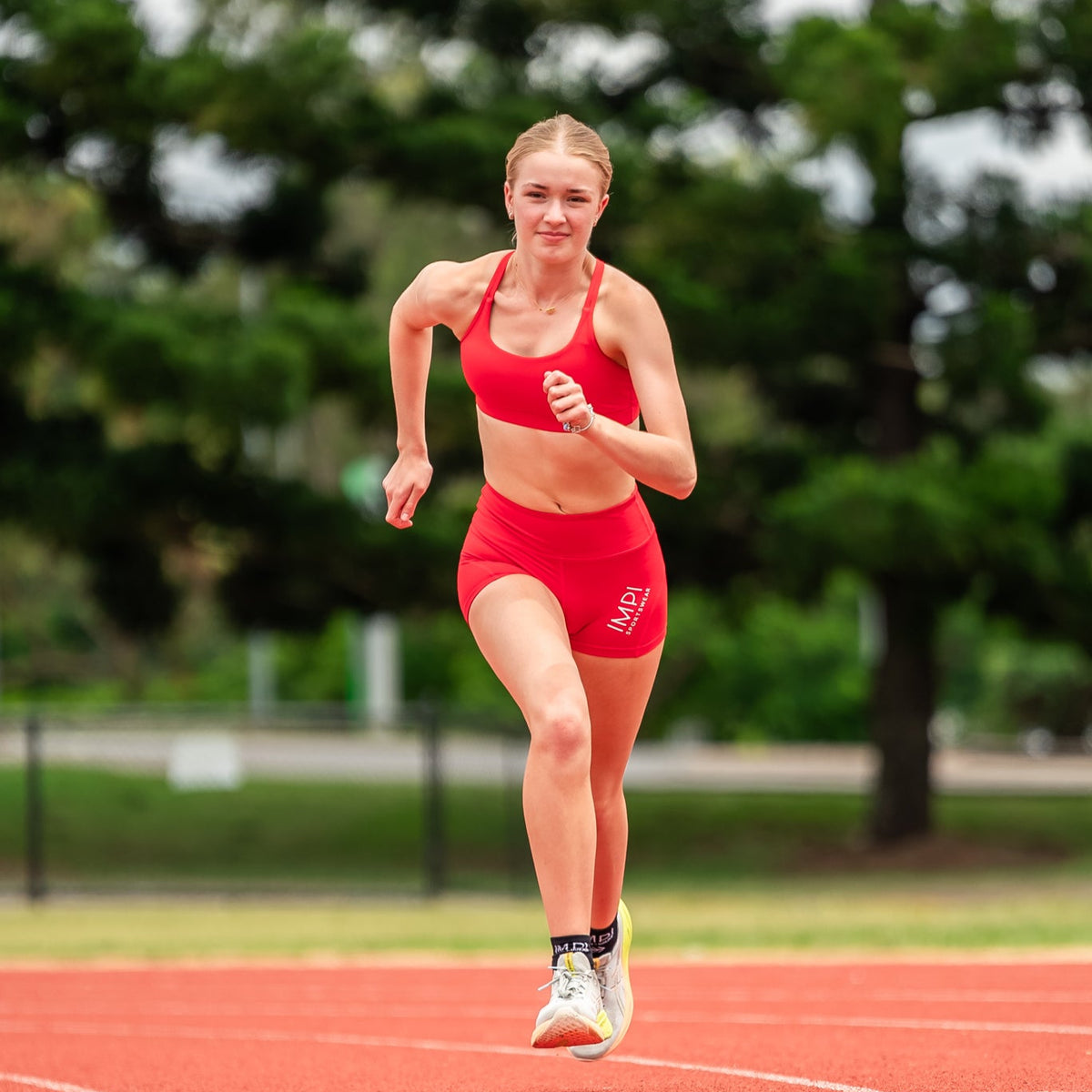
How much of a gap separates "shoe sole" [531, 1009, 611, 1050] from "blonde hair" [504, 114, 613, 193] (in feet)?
6.95

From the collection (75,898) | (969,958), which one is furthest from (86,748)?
(969,958)

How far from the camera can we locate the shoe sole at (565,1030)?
14.7 ft

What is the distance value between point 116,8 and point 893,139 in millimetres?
7223

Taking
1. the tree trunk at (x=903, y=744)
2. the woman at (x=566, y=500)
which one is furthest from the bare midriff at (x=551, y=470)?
the tree trunk at (x=903, y=744)

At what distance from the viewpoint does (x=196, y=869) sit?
1959 centimetres

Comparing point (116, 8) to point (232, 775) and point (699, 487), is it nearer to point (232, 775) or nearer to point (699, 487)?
point (699, 487)

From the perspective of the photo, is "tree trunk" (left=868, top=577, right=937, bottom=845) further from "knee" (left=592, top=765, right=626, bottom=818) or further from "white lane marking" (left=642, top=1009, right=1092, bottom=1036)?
"knee" (left=592, top=765, right=626, bottom=818)

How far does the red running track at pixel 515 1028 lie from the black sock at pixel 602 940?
380 millimetres

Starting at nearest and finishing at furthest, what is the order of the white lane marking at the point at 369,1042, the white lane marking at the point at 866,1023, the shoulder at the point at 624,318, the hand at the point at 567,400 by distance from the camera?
1. the hand at the point at 567,400
2. the shoulder at the point at 624,318
3. the white lane marking at the point at 369,1042
4. the white lane marking at the point at 866,1023

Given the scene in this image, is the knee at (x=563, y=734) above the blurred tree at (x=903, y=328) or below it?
below

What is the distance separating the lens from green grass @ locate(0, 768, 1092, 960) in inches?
497

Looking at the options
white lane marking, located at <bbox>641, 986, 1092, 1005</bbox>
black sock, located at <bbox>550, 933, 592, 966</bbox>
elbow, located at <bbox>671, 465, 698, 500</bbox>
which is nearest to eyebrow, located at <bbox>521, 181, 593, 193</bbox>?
elbow, located at <bbox>671, 465, 698, 500</bbox>

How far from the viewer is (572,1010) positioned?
14.7ft

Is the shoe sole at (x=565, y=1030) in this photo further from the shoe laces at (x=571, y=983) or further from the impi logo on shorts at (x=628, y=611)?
the impi logo on shorts at (x=628, y=611)
